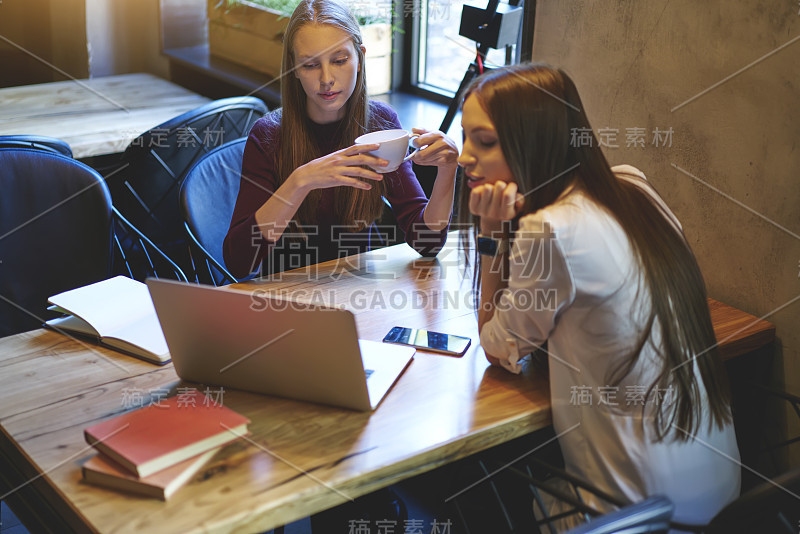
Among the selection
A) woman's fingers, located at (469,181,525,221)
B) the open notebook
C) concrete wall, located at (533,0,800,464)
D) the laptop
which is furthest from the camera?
concrete wall, located at (533,0,800,464)

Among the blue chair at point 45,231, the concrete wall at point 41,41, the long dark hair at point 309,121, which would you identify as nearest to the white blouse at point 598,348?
the long dark hair at point 309,121

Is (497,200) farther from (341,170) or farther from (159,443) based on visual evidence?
(159,443)

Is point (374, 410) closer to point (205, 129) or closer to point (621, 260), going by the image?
point (621, 260)

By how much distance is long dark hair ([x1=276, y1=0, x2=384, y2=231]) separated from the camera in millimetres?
1824

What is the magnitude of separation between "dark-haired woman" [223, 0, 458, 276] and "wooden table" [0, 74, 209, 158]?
0.99m

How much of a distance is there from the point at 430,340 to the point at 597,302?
0.36 m

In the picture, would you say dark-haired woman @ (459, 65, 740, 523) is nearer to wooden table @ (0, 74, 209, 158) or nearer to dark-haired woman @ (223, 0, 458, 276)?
dark-haired woman @ (223, 0, 458, 276)

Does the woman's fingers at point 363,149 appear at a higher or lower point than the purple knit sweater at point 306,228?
higher

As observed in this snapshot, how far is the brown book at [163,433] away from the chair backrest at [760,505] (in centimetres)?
69

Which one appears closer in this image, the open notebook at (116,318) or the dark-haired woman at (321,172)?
the open notebook at (116,318)

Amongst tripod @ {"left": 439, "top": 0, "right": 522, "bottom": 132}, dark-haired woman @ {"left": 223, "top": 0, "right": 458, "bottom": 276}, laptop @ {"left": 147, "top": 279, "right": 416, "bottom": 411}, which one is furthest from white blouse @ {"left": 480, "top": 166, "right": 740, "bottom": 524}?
tripod @ {"left": 439, "top": 0, "right": 522, "bottom": 132}

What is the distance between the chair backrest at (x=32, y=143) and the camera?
2.06 m

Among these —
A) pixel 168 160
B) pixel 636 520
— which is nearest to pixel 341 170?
pixel 636 520

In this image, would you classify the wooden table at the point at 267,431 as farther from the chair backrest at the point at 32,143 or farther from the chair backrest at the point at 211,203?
the chair backrest at the point at 32,143
